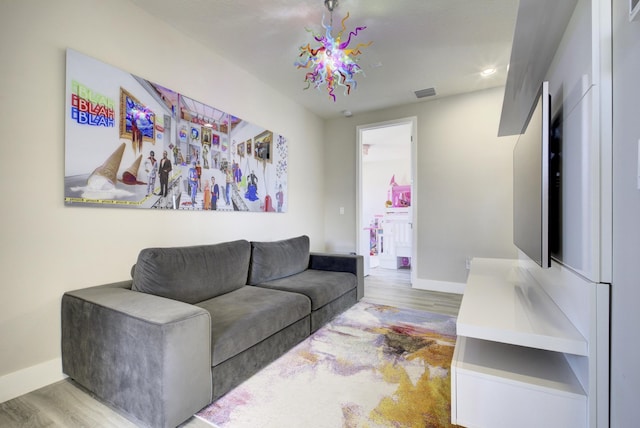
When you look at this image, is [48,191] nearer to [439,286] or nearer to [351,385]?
[351,385]

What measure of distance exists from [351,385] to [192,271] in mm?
1319

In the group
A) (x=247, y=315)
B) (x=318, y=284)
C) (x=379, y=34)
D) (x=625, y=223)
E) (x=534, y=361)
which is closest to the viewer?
(x=625, y=223)

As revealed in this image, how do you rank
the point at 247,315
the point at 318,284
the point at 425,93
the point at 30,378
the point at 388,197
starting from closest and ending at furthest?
the point at 30,378, the point at 247,315, the point at 318,284, the point at 425,93, the point at 388,197

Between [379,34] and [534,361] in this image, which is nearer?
[534,361]

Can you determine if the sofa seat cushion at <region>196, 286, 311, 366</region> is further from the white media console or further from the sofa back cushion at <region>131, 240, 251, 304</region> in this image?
the white media console

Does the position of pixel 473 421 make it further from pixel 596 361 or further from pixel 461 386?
pixel 596 361

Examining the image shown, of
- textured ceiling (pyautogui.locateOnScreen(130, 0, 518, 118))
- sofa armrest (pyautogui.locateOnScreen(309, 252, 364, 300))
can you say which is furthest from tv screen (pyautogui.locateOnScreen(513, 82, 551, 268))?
sofa armrest (pyautogui.locateOnScreen(309, 252, 364, 300))

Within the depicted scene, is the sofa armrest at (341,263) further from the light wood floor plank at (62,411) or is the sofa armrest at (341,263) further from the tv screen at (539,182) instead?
the light wood floor plank at (62,411)

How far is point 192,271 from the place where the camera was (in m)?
2.07

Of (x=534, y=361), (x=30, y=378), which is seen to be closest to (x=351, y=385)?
(x=534, y=361)

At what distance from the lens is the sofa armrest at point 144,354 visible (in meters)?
1.28

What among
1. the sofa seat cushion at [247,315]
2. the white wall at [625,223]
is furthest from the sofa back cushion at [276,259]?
the white wall at [625,223]

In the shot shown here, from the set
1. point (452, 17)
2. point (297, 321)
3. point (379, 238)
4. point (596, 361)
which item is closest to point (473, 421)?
point (596, 361)

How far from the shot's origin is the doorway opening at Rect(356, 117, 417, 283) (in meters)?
4.45
